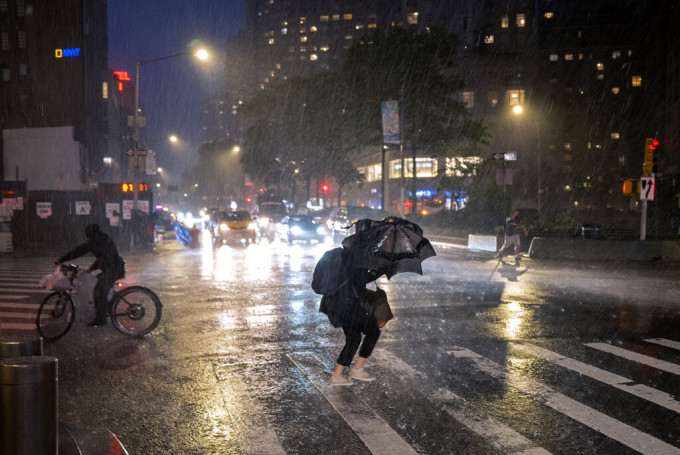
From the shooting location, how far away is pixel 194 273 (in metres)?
17.5

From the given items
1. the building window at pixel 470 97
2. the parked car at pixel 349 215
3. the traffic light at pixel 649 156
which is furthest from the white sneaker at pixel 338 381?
the building window at pixel 470 97

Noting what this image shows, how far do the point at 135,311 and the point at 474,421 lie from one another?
5.79 m

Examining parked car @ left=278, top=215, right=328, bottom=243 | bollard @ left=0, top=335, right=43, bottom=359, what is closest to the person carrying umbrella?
bollard @ left=0, top=335, right=43, bottom=359

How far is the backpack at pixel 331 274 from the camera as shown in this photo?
621 centimetres

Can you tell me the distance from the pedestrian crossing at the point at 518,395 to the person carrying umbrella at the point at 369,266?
2.55 ft

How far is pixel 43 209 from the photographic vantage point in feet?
102

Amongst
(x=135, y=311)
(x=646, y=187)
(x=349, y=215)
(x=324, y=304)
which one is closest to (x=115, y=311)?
(x=135, y=311)

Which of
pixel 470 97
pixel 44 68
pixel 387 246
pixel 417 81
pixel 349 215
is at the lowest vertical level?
pixel 349 215

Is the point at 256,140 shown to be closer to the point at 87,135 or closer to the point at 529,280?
the point at 87,135

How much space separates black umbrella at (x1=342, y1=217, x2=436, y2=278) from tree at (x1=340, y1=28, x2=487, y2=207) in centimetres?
3844

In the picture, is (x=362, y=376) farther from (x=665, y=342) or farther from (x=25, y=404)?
(x=665, y=342)

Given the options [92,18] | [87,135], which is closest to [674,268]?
[87,135]

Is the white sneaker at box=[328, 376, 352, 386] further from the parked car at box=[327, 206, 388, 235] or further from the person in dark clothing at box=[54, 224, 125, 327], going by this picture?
the parked car at box=[327, 206, 388, 235]

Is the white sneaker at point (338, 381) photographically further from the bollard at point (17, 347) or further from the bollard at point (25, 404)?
the bollard at point (25, 404)
